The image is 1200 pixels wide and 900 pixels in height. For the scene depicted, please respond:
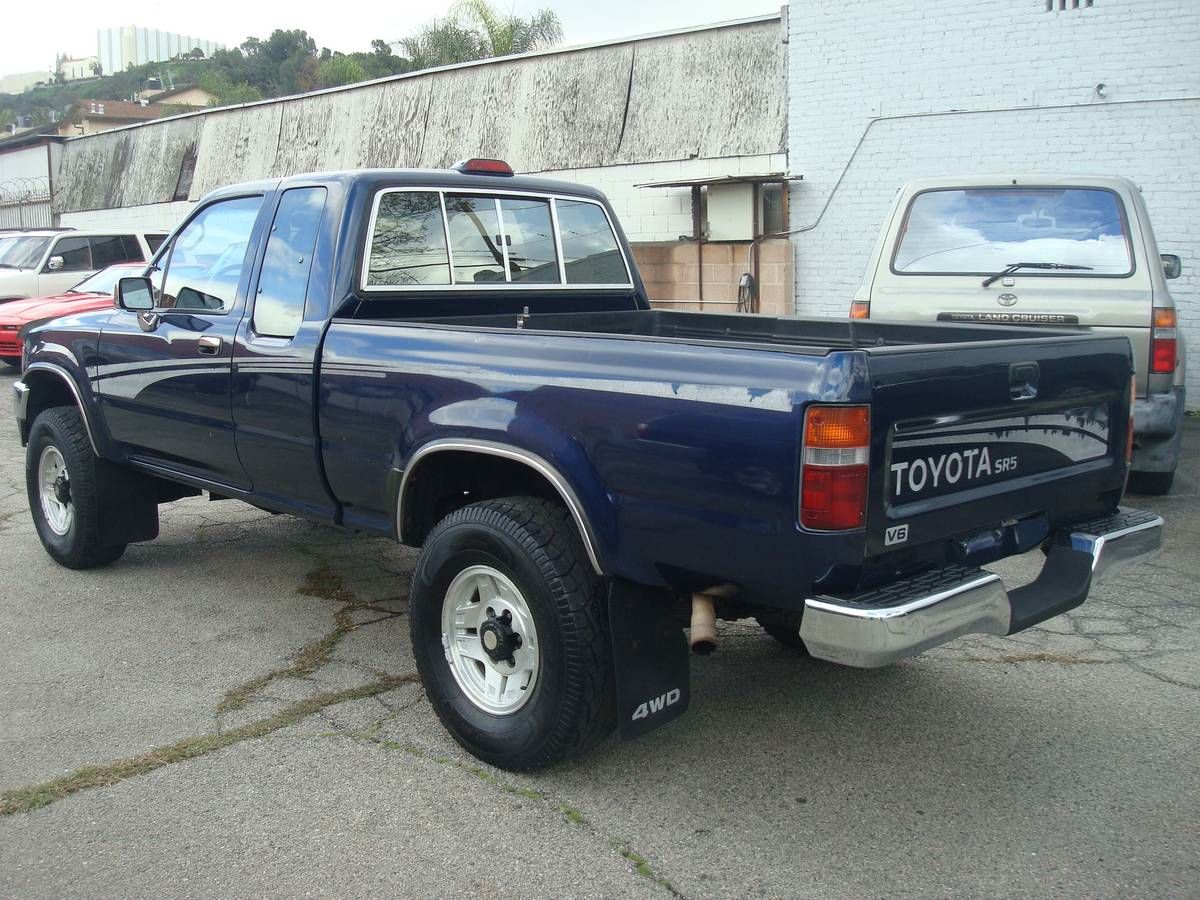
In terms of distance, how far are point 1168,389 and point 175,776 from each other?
5670mm

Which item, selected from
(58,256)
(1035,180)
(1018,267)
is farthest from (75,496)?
(58,256)

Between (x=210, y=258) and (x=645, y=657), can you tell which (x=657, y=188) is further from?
(x=645, y=657)

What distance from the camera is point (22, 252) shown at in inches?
633

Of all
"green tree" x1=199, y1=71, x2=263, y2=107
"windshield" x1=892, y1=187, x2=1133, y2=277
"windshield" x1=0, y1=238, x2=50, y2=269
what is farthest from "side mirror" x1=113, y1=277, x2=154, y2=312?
"green tree" x1=199, y1=71, x2=263, y2=107

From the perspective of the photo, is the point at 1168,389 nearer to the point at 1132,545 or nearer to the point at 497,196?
the point at 1132,545

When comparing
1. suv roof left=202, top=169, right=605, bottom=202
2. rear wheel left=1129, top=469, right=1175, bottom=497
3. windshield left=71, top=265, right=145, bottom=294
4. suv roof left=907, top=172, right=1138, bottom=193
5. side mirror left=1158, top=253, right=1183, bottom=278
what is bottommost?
rear wheel left=1129, top=469, right=1175, bottom=497

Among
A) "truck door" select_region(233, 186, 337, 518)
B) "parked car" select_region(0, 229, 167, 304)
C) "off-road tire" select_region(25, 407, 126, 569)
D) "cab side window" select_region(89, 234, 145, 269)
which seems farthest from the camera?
"cab side window" select_region(89, 234, 145, 269)

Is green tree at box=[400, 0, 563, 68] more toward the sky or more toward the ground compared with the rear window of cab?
more toward the sky

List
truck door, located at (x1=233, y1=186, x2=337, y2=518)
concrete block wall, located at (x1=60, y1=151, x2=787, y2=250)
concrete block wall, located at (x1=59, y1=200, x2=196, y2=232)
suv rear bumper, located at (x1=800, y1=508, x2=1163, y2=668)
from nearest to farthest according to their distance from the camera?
1. suv rear bumper, located at (x1=800, y1=508, x2=1163, y2=668)
2. truck door, located at (x1=233, y1=186, x2=337, y2=518)
3. concrete block wall, located at (x1=60, y1=151, x2=787, y2=250)
4. concrete block wall, located at (x1=59, y1=200, x2=196, y2=232)

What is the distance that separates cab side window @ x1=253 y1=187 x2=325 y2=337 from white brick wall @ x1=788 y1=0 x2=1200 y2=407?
325 inches

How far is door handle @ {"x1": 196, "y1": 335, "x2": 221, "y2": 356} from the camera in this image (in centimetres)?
484

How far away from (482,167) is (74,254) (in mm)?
12850

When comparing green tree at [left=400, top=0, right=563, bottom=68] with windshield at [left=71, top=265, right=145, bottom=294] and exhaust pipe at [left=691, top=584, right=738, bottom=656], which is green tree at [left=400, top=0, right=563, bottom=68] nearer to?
windshield at [left=71, top=265, right=145, bottom=294]

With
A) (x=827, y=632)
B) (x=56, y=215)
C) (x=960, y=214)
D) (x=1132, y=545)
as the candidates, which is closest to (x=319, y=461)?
(x=827, y=632)
